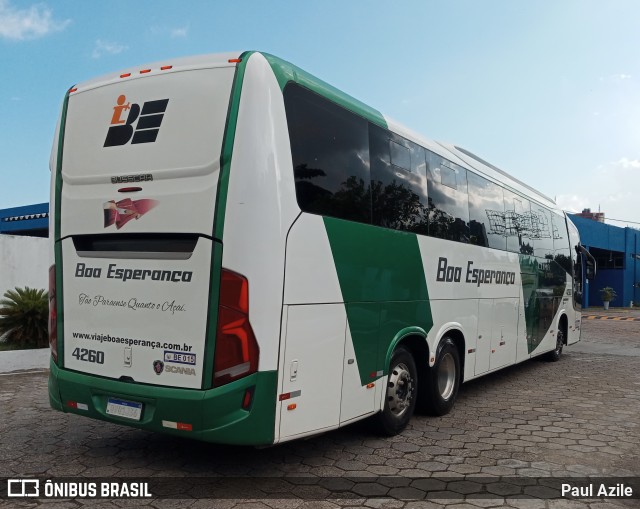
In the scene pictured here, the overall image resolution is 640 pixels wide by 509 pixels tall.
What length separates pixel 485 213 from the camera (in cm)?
780

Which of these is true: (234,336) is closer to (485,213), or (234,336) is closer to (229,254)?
(229,254)

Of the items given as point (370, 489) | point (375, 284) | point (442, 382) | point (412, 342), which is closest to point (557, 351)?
point (442, 382)

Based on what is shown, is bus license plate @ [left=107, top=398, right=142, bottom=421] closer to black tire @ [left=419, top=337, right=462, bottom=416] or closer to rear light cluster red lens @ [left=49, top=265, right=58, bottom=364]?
rear light cluster red lens @ [left=49, top=265, right=58, bottom=364]

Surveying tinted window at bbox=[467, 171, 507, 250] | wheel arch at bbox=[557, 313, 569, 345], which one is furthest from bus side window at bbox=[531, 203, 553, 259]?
wheel arch at bbox=[557, 313, 569, 345]

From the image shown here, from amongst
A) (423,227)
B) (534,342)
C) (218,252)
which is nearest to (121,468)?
(218,252)

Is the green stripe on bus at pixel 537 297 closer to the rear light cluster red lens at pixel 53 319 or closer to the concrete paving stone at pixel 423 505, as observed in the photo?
the concrete paving stone at pixel 423 505

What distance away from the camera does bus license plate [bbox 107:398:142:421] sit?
4.33 m

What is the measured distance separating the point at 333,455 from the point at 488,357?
364 centimetres

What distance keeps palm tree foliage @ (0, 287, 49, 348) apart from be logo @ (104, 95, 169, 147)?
8.03m

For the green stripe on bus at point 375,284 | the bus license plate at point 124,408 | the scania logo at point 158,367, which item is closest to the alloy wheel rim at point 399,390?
the green stripe on bus at point 375,284

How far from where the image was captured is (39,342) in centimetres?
1132

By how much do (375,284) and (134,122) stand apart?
101 inches

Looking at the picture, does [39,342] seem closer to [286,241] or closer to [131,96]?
[131,96]

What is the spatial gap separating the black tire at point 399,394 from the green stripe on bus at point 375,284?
34 cm
